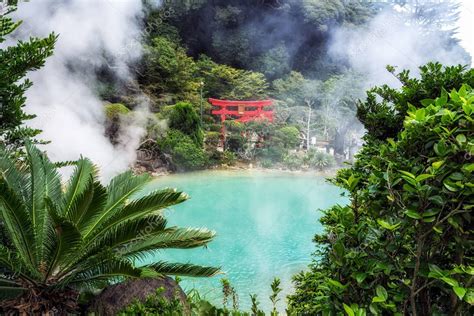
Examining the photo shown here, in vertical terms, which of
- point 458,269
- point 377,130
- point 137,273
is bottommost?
point 137,273

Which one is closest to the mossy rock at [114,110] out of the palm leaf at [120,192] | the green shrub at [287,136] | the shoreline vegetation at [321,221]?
the shoreline vegetation at [321,221]

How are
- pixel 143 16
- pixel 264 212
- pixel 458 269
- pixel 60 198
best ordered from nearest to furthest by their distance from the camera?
pixel 458 269
pixel 60 198
pixel 264 212
pixel 143 16

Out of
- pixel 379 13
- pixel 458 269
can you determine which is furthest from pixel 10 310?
pixel 379 13

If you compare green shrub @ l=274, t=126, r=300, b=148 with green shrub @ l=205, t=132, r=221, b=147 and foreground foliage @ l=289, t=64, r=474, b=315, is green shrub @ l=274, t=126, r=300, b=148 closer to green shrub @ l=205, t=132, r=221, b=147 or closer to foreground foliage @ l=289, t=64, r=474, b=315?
green shrub @ l=205, t=132, r=221, b=147

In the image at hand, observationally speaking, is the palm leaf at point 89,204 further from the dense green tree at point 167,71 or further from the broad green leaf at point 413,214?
the dense green tree at point 167,71

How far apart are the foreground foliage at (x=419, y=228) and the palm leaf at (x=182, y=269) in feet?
5.97

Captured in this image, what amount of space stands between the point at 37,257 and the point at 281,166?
42.6ft

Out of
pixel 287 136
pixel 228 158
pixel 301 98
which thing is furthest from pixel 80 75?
pixel 301 98

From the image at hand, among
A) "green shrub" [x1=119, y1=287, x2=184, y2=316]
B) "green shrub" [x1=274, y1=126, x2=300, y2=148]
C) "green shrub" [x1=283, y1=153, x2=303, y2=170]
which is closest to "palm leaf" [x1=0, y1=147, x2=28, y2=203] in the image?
"green shrub" [x1=119, y1=287, x2=184, y2=316]

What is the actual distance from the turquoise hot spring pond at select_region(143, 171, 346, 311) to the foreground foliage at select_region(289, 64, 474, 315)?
2557 mm

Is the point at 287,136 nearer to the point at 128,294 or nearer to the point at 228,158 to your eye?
the point at 228,158

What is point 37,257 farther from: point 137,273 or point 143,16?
point 143,16

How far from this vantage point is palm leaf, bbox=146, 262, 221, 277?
10.0ft

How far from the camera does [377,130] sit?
290 cm
